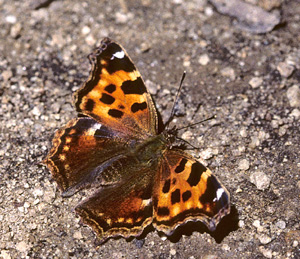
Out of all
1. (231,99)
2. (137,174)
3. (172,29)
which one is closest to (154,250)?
(137,174)

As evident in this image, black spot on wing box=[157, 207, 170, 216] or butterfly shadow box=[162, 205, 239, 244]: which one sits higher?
black spot on wing box=[157, 207, 170, 216]

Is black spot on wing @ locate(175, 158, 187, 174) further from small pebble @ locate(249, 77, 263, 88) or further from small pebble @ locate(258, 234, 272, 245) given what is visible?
small pebble @ locate(249, 77, 263, 88)

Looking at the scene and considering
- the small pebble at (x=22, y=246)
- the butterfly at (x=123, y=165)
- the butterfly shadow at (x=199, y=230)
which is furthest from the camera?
the butterfly shadow at (x=199, y=230)

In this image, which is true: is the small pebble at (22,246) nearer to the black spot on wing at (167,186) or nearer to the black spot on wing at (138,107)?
the black spot on wing at (167,186)

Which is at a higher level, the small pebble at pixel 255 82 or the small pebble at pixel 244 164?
the small pebble at pixel 255 82

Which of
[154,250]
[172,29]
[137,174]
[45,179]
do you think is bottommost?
[154,250]

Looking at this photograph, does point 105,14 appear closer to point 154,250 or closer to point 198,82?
point 198,82

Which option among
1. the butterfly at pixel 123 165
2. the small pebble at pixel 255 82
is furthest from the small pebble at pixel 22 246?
the small pebble at pixel 255 82

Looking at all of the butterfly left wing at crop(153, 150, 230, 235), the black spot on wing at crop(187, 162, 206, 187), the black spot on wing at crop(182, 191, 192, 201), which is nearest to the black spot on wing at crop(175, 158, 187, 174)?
the butterfly left wing at crop(153, 150, 230, 235)
